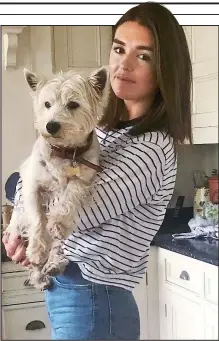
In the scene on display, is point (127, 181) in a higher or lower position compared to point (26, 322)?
higher

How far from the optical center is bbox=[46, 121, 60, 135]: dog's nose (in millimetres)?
815

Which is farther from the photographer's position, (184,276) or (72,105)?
(184,276)

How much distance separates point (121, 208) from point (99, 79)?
23 cm

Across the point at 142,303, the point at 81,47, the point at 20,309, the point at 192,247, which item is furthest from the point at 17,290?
the point at 81,47

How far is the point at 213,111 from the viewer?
96 centimetres

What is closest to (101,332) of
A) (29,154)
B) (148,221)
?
(148,221)

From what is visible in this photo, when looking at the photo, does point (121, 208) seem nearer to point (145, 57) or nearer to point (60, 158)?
point (60, 158)

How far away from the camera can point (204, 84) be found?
95 cm

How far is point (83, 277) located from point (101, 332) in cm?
11

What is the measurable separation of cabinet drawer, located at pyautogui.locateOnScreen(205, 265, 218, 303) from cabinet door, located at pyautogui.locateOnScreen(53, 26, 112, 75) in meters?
0.43

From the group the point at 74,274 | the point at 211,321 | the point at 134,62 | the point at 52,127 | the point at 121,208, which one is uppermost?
the point at 134,62

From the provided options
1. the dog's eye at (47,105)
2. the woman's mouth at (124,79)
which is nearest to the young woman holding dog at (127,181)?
the woman's mouth at (124,79)

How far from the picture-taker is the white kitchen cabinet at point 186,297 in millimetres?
935

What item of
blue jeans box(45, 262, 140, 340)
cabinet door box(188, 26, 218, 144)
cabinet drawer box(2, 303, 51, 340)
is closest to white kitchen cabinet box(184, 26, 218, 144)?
cabinet door box(188, 26, 218, 144)
